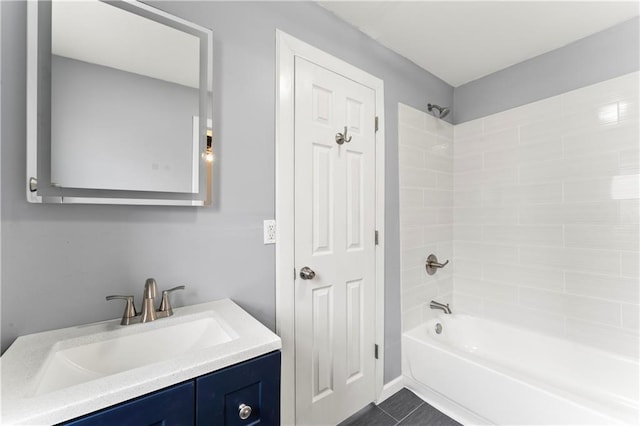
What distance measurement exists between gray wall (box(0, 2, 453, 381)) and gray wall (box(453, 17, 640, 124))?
126 centimetres

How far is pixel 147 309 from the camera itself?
101 centimetres

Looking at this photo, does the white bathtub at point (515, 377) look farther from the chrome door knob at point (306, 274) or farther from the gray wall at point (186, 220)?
the gray wall at point (186, 220)

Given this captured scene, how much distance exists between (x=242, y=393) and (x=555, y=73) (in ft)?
9.25

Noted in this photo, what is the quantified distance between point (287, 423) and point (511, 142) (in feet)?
8.45

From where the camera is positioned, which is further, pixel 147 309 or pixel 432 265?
pixel 432 265

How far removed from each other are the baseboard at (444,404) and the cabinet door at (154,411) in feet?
5.84

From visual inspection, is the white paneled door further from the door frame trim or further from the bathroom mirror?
the bathroom mirror

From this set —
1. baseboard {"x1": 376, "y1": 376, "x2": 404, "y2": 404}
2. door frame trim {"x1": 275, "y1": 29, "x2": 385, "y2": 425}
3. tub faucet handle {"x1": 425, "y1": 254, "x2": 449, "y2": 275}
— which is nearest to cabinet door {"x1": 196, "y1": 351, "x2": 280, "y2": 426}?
door frame trim {"x1": 275, "y1": 29, "x2": 385, "y2": 425}

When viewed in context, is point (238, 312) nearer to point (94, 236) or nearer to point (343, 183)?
point (94, 236)

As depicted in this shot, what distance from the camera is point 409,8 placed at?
1.63 metres

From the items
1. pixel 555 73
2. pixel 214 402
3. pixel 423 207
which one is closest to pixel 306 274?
pixel 214 402

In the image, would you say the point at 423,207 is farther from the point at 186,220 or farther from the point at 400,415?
the point at 186,220

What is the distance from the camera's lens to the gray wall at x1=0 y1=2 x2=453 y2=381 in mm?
884

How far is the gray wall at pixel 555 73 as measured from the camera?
69.2 inches
